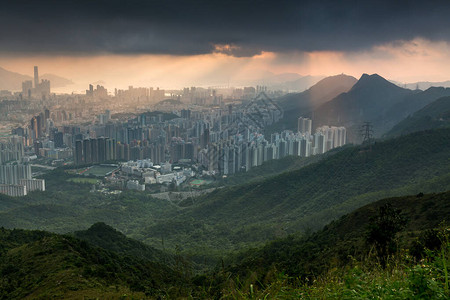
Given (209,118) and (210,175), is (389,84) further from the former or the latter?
(210,175)

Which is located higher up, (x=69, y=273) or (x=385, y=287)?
(x=385, y=287)

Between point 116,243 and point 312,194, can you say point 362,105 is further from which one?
point 116,243

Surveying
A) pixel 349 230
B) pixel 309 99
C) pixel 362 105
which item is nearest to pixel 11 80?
pixel 309 99

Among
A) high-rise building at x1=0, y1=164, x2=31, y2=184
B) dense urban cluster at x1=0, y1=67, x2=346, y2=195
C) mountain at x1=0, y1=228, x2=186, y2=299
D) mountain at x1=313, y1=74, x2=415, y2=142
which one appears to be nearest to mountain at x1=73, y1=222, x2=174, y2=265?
mountain at x1=0, y1=228, x2=186, y2=299

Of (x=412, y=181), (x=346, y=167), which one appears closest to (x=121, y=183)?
(x=346, y=167)

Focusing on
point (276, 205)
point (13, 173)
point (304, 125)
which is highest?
point (304, 125)

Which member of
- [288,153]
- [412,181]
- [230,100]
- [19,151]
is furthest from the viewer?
[230,100]
